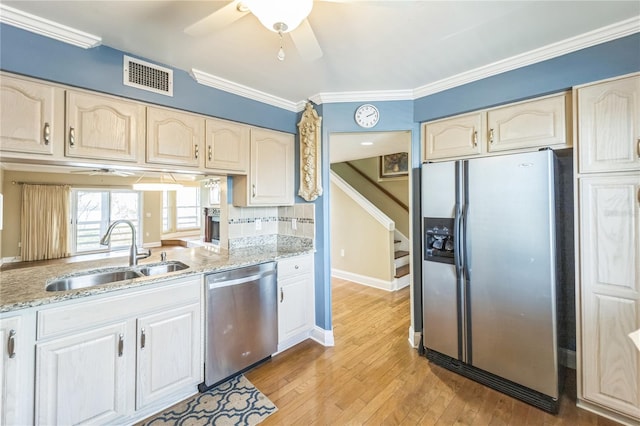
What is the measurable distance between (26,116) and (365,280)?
13.7 ft

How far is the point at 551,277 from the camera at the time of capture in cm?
170

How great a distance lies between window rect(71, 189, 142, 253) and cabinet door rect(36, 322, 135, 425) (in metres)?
6.17

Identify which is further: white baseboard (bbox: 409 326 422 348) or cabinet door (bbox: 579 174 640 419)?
white baseboard (bbox: 409 326 422 348)

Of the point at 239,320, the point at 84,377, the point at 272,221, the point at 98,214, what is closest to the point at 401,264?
the point at 272,221

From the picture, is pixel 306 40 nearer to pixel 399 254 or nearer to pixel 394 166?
pixel 399 254

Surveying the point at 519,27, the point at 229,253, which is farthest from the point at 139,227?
the point at 519,27

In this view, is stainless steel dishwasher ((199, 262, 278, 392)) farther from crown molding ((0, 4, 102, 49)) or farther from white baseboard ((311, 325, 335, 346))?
crown molding ((0, 4, 102, 49))

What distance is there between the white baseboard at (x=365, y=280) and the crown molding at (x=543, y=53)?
2814mm

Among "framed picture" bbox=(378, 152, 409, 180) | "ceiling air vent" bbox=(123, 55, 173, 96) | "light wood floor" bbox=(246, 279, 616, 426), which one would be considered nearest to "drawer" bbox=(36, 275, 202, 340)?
"light wood floor" bbox=(246, 279, 616, 426)

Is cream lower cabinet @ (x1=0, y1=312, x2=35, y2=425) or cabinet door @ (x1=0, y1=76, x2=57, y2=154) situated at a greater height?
cabinet door @ (x1=0, y1=76, x2=57, y2=154)

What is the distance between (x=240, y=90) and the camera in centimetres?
241

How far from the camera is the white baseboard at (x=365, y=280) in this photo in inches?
162

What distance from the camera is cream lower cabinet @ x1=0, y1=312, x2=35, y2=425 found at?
125 centimetres

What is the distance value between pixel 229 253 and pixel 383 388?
173 centimetres
